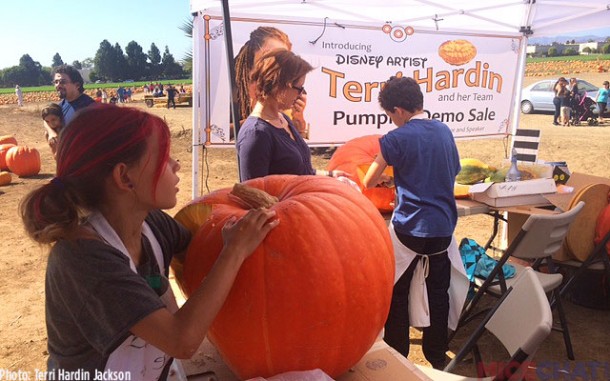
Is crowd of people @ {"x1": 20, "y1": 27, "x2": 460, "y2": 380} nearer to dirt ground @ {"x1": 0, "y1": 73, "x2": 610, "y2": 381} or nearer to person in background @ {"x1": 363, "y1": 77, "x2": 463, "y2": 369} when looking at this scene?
dirt ground @ {"x1": 0, "y1": 73, "x2": 610, "y2": 381}

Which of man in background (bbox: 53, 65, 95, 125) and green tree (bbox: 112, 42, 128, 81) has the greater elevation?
green tree (bbox: 112, 42, 128, 81)

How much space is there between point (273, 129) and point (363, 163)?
144 cm

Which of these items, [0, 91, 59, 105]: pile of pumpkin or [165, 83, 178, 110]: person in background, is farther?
[0, 91, 59, 105]: pile of pumpkin

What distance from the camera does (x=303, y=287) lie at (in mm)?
1110

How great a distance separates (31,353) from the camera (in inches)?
125

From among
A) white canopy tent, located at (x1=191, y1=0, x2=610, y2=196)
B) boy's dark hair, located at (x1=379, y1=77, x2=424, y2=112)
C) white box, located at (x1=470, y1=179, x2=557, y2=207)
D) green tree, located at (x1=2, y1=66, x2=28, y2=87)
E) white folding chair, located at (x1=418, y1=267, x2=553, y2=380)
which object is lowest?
white folding chair, located at (x1=418, y1=267, x2=553, y2=380)

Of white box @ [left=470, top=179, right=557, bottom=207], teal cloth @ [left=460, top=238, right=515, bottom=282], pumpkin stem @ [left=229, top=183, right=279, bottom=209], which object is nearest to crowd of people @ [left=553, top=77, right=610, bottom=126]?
white box @ [left=470, top=179, right=557, bottom=207]

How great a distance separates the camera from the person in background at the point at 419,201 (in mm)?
2703

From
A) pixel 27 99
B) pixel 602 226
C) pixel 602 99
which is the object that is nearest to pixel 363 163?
pixel 602 226

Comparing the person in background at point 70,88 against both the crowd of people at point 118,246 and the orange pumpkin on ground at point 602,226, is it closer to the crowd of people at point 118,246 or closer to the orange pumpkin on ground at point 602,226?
the crowd of people at point 118,246

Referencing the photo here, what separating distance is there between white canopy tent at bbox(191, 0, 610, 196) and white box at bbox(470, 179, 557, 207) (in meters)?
2.12

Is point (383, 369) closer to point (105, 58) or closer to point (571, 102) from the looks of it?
point (571, 102)

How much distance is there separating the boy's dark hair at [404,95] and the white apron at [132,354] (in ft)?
6.73

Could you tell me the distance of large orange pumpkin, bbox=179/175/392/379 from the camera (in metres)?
1.11
